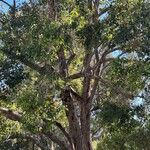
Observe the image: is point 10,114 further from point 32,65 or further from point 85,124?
point 85,124

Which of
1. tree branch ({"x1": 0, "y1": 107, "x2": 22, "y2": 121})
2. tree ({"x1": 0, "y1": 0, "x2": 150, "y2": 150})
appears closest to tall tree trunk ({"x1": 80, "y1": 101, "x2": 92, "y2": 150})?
tree ({"x1": 0, "y1": 0, "x2": 150, "y2": 150})

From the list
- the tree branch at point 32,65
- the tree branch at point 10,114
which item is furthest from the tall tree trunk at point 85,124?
the tree branch at point 32,65

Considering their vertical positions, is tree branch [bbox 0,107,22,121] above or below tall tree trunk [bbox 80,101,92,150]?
above

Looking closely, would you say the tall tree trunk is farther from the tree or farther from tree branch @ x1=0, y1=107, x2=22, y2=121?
tree branch @ x1=0, y1=107, x2=22, y2=121

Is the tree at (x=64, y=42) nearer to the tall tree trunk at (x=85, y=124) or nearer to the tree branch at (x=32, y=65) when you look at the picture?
the tree branch at (x=32, y=65)

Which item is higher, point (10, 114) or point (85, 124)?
point (10, 114)

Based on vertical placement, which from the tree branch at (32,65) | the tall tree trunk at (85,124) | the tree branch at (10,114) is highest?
the tree branch at (32,65)

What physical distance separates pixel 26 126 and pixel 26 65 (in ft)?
9.82

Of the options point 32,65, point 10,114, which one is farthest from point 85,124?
point 32,65

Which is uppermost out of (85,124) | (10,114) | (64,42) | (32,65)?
(32,65)

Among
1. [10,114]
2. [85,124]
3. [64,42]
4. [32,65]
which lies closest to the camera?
[64,42]

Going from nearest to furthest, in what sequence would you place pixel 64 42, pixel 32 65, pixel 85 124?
pixel 64 42, pixel 32 65, pixel 85 124

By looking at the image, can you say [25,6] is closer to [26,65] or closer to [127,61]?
[26,65]

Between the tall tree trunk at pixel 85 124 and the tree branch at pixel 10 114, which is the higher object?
the tree branch at pixel 10 114
